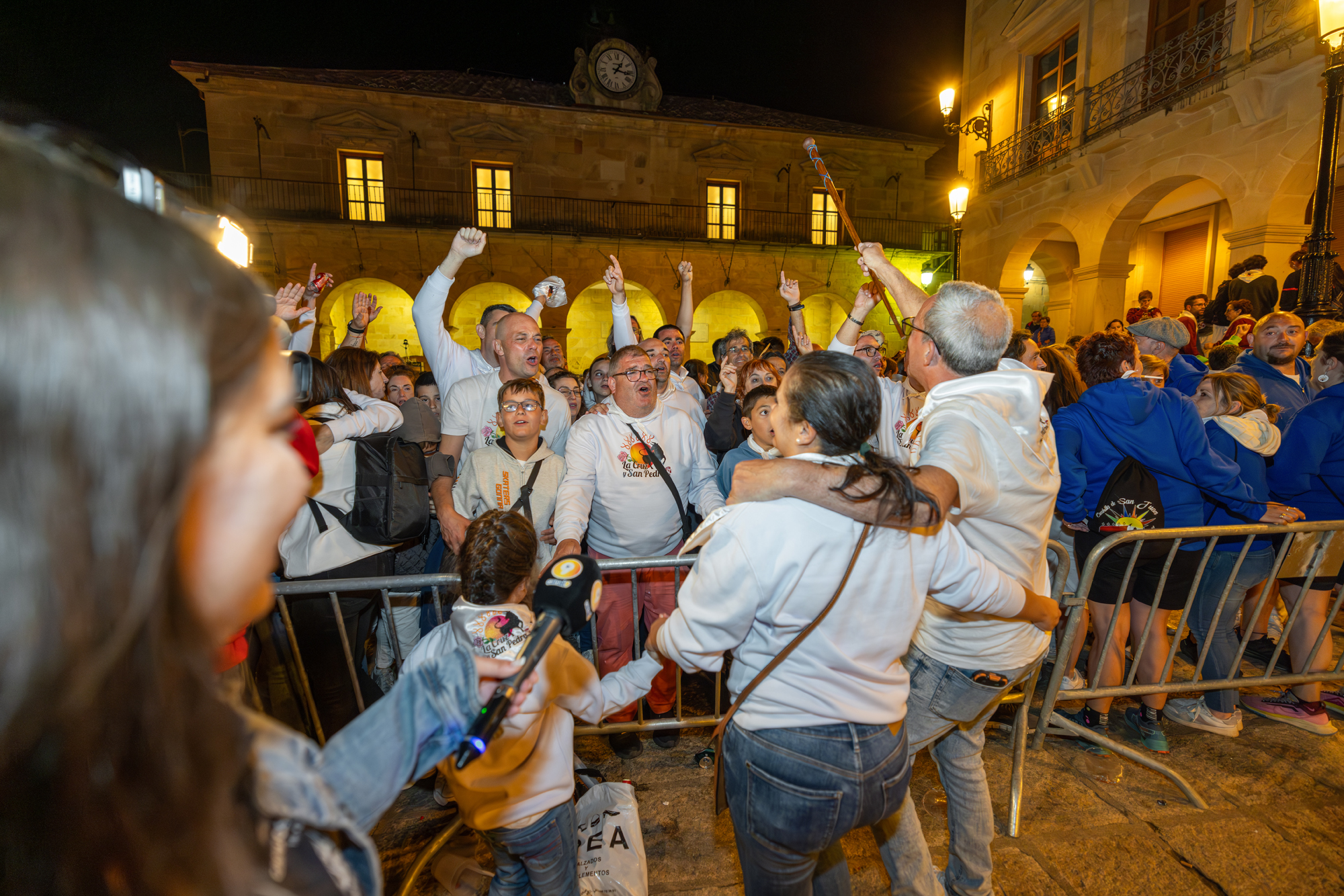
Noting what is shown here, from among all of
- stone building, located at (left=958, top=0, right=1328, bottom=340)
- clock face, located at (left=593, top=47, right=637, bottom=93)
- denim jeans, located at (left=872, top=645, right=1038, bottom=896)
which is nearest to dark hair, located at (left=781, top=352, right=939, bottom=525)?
denim jeans, located at (left=872, top=645, right=1038, bottom=896)

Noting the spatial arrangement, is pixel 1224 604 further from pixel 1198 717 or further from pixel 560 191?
pixel 560 191

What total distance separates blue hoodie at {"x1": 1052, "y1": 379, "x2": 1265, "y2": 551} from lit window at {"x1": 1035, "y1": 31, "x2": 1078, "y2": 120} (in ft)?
40.9

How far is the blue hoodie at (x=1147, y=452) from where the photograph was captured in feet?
10.8

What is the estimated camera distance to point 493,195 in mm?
19312

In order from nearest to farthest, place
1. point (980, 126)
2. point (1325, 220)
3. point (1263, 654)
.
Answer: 1. point (1263, 654)
2. point (1325, 220)
3. point (980, 126)

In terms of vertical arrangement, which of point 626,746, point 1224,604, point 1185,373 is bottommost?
point 626,746

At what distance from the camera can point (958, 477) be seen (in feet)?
6.19

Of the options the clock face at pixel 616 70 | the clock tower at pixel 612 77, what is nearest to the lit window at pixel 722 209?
the clock tower at pixel 612 77

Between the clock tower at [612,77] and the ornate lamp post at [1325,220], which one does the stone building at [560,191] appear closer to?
the clock tower at [612,77]

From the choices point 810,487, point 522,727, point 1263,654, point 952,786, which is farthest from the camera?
point 1263,654

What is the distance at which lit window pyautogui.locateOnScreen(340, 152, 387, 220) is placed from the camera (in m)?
18.4

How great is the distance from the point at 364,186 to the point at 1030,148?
19.0m

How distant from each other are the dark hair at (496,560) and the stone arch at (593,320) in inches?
783

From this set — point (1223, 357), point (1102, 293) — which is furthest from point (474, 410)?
point (1102, 293)
